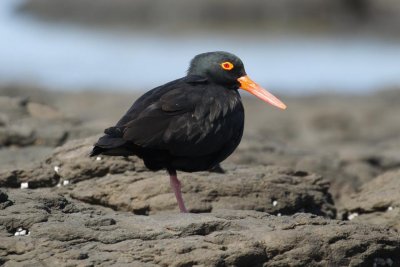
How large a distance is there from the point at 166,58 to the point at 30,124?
61.4 feet

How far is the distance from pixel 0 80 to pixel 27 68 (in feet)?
10.4

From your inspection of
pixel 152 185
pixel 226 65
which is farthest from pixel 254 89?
pixel 152 185

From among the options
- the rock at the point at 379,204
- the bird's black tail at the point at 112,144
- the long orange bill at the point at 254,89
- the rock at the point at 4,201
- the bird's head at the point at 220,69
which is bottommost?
the rock at the point at 379,204

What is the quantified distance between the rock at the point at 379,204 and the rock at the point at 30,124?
2910 mm

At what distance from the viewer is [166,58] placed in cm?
2988

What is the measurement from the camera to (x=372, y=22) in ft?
118

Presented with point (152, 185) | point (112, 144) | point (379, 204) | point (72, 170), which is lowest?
point (379, 204)

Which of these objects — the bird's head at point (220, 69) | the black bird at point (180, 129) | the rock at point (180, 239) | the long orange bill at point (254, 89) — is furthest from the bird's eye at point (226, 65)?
the rock at point (180, 239)

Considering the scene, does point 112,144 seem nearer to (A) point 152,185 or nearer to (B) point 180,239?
(A) point 152,185

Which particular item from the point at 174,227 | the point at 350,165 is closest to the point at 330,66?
the point at 350,165

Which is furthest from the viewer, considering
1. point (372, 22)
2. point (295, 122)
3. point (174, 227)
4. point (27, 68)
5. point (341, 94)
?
point (372, 22)

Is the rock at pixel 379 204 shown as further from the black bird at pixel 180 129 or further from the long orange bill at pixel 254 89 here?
the black bird at pixel 180 129

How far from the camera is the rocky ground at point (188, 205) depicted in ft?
23.8

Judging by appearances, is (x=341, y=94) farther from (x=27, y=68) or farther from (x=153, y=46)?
(x=153, y=46)
